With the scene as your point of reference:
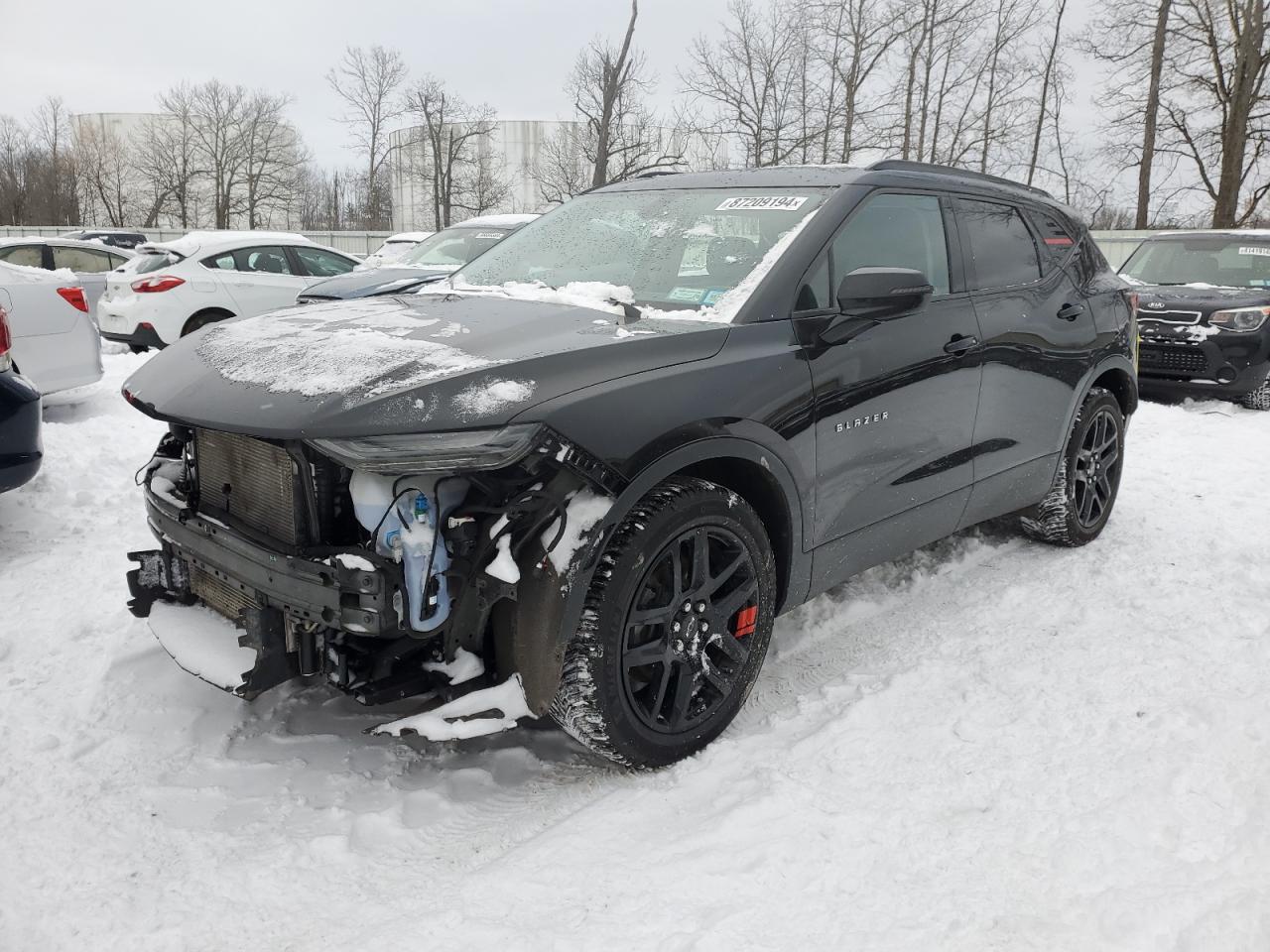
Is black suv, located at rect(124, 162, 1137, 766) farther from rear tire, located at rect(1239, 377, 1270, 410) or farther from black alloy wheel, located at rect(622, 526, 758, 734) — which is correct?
rear tire, located at rect(1239, 377, 1270, 410)

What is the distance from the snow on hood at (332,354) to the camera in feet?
7.97

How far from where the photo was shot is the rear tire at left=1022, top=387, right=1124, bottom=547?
475cm

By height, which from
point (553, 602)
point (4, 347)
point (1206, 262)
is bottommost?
point (553, 602)

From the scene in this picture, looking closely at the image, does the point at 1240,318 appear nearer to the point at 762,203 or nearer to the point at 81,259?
the point at 762,203

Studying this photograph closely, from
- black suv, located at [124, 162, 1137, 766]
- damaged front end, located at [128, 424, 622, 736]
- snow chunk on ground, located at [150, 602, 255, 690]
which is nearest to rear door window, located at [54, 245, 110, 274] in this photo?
black suv, located at [124, 162, 1137, 766]

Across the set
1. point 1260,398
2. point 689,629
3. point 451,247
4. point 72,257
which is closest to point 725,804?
point 689,629

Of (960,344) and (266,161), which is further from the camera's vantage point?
(266,161)

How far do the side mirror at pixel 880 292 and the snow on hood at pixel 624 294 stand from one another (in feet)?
0.86

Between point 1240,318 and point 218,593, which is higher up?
point 1240,318

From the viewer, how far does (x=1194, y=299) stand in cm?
952

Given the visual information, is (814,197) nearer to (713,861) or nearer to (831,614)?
(831,614)

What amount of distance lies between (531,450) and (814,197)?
168 centimetres

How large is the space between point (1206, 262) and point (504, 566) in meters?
10.7

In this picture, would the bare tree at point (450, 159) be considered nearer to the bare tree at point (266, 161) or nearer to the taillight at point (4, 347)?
the bare tree at point (266, 161)
